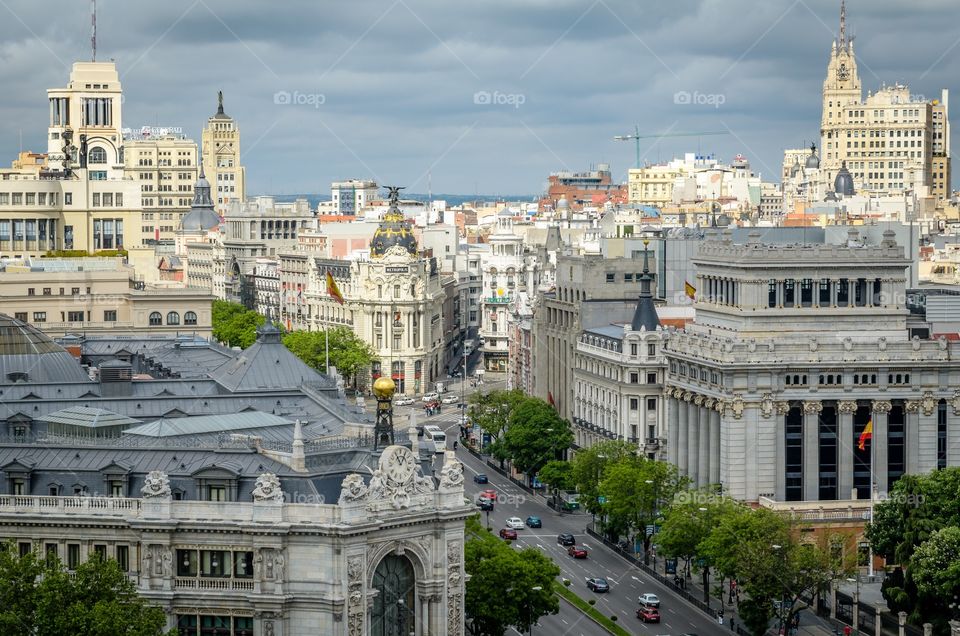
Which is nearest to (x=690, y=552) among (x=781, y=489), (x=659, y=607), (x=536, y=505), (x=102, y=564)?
(x=659, y=607)

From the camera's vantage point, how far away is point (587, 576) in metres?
154

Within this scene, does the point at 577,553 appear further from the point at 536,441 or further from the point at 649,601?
the point at 536,441

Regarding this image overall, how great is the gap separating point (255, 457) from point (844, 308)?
65680 millimetres

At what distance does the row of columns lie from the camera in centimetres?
15938

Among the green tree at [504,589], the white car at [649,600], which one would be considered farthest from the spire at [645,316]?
the green tree at [504,589]

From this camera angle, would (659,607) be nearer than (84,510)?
No

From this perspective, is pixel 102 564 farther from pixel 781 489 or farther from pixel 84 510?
pixel 781 489

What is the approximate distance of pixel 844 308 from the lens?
162 m

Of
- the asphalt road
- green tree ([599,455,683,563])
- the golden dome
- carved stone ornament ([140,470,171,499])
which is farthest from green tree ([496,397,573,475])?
carved stone ornament ([140,470,171,499])

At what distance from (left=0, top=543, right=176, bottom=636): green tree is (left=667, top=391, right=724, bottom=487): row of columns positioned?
64.5m

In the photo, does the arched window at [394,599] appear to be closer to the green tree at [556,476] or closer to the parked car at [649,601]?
the parked car at [649,601]

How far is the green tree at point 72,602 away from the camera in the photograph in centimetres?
A: 9850

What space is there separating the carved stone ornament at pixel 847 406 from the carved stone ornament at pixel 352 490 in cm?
5859

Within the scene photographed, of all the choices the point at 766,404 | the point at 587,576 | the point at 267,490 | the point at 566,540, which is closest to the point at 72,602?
the point at 267,490
